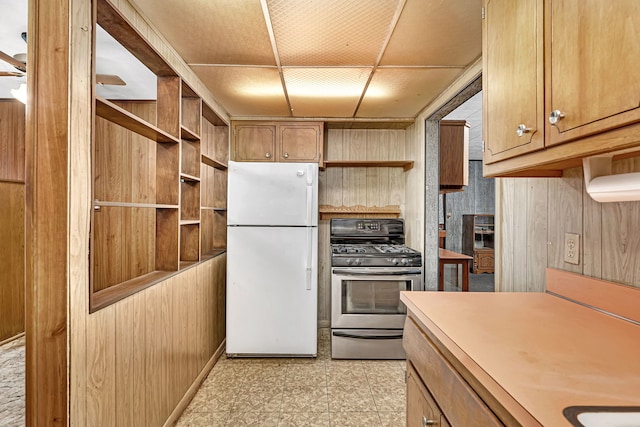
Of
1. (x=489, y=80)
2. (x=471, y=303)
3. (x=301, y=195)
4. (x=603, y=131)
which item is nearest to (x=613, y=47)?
(x=603, y=131)

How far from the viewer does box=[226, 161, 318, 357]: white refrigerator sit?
281 centimetres

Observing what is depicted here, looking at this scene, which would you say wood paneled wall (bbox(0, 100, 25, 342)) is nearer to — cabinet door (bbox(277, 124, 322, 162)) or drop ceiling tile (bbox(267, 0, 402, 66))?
cabinet door (bbox(277, 124, 322, 162))

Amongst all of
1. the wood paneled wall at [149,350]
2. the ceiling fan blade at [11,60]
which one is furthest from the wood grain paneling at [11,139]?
the wood paneled wall at [149,350]

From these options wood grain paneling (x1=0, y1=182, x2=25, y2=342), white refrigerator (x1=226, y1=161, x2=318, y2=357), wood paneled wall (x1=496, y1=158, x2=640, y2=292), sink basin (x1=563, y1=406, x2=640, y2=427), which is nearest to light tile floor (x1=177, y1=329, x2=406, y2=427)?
white refrigerator (x1=226, y1=161, x2=318, y2=357)

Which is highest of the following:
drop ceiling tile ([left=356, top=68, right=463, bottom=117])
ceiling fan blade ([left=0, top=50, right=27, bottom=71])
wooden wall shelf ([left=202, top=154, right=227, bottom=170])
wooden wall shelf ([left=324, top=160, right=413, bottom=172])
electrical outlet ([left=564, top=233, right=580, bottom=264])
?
drop ceiling tile ([left=356, top=68, right=463, bottom=117])

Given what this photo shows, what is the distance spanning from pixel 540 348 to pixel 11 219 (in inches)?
171

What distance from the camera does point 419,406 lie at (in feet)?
3.94

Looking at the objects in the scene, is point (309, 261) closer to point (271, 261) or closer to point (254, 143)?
point (271, 261)

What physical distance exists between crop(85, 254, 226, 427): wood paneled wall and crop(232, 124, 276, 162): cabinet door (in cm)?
116

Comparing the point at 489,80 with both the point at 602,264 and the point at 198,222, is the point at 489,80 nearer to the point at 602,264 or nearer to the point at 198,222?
the point at 602,264

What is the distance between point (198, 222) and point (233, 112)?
130 cm

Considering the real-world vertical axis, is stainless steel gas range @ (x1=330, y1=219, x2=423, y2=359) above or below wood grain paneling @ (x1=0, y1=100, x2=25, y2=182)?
below

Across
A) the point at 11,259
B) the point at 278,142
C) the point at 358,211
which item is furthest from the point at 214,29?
the point at 11,259

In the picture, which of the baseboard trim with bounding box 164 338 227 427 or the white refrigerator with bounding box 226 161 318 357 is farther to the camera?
the white refrigerator with bounding box 226 161 318 357
